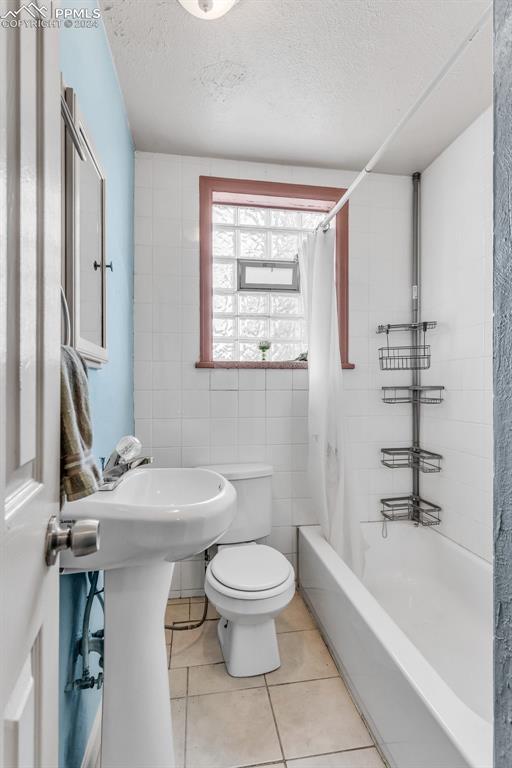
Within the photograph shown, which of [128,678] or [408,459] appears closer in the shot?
[128,678]

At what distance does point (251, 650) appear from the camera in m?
1.63

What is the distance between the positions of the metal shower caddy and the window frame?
0.93 feet

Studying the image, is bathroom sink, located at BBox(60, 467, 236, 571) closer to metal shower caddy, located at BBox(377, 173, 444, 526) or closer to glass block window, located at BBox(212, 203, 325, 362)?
glass block window, located at BBox(212, 203, 325, 362)

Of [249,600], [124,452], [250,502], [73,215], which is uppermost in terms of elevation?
[73,215]

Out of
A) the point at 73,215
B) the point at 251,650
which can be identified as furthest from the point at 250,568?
the point at 73,215

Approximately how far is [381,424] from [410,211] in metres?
1.29

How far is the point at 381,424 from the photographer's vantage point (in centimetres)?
236

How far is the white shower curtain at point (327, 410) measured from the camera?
1933 millimetres

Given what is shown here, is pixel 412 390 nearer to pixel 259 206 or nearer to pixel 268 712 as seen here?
pixel 259 206

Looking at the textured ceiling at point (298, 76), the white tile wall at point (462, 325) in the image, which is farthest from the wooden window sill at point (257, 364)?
the textured ceiling at point (298, 76)

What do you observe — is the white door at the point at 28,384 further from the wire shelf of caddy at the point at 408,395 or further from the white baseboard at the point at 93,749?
the wire shelf of caddy at the point at 408,395

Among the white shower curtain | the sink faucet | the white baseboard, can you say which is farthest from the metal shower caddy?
the white baseboard

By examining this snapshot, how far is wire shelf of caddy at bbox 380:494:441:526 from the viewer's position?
2.30 m

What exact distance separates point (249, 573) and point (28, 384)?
56.1 inches
